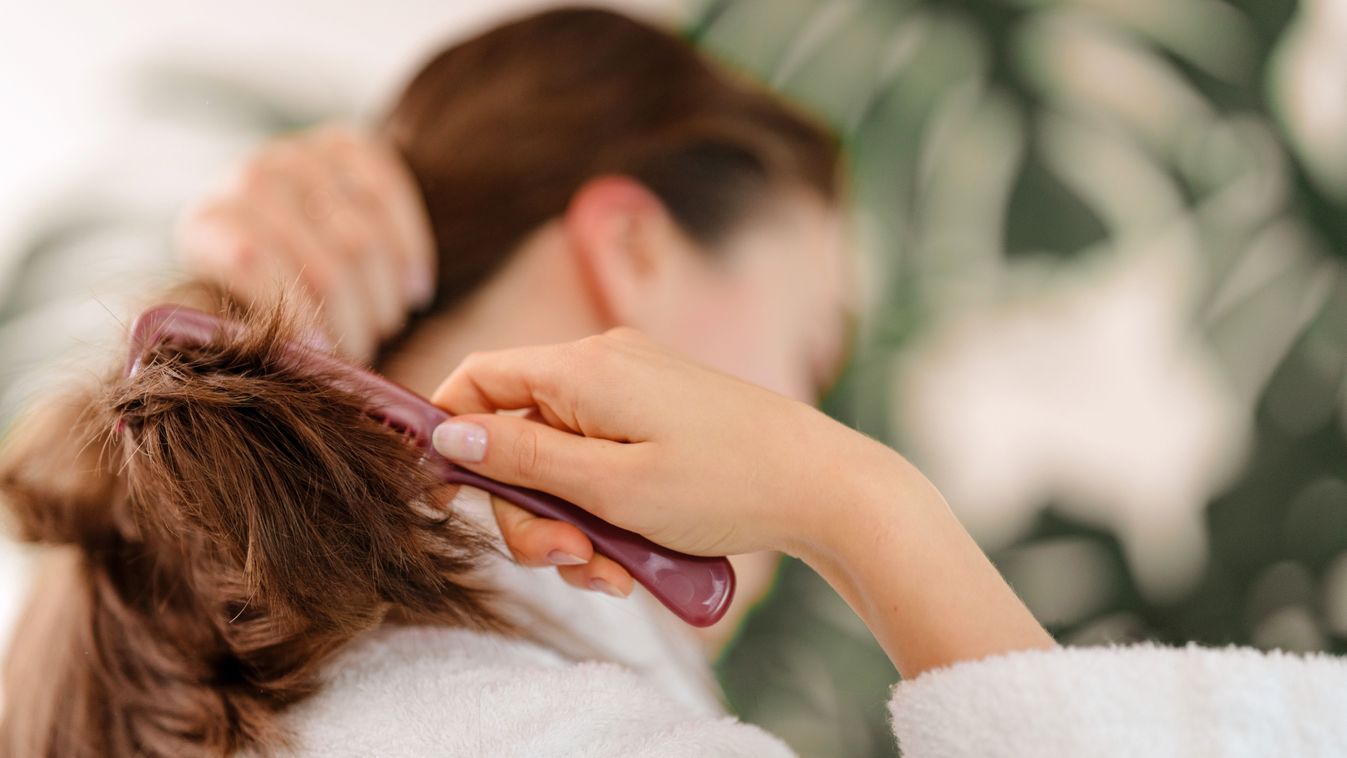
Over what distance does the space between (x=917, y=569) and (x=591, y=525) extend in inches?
6.5

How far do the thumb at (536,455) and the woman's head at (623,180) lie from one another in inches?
15.2

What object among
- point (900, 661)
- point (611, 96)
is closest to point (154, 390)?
point (900, 661)

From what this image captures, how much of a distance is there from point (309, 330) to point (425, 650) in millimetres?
196

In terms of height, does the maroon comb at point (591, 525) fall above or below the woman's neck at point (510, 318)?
above

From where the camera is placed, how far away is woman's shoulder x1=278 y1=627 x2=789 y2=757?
0.47 m

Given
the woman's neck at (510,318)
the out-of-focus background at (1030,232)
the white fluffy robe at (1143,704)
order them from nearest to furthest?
the white fluffy robe at (1143,704) < the woman's neck at (510,318) < the out-of-focus background at (1030,232)

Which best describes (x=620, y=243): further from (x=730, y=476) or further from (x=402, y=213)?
(x=730, y=476)

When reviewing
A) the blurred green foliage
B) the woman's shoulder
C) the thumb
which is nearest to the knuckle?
the thumb

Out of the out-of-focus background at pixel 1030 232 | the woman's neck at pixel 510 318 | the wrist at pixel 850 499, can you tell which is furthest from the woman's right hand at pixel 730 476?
the out-of-focus background at pixel 1030 232

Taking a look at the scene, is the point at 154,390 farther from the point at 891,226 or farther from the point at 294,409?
the point at 891,226

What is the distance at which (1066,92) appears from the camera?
1121mm

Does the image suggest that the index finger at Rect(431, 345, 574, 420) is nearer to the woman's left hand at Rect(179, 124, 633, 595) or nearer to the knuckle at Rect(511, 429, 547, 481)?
the knuckle at Rect(511, 429, 547, 481)

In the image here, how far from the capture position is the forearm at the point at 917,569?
469 millimetres

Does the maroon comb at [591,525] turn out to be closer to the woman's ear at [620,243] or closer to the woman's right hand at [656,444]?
the woman's right hand at [656,444]
